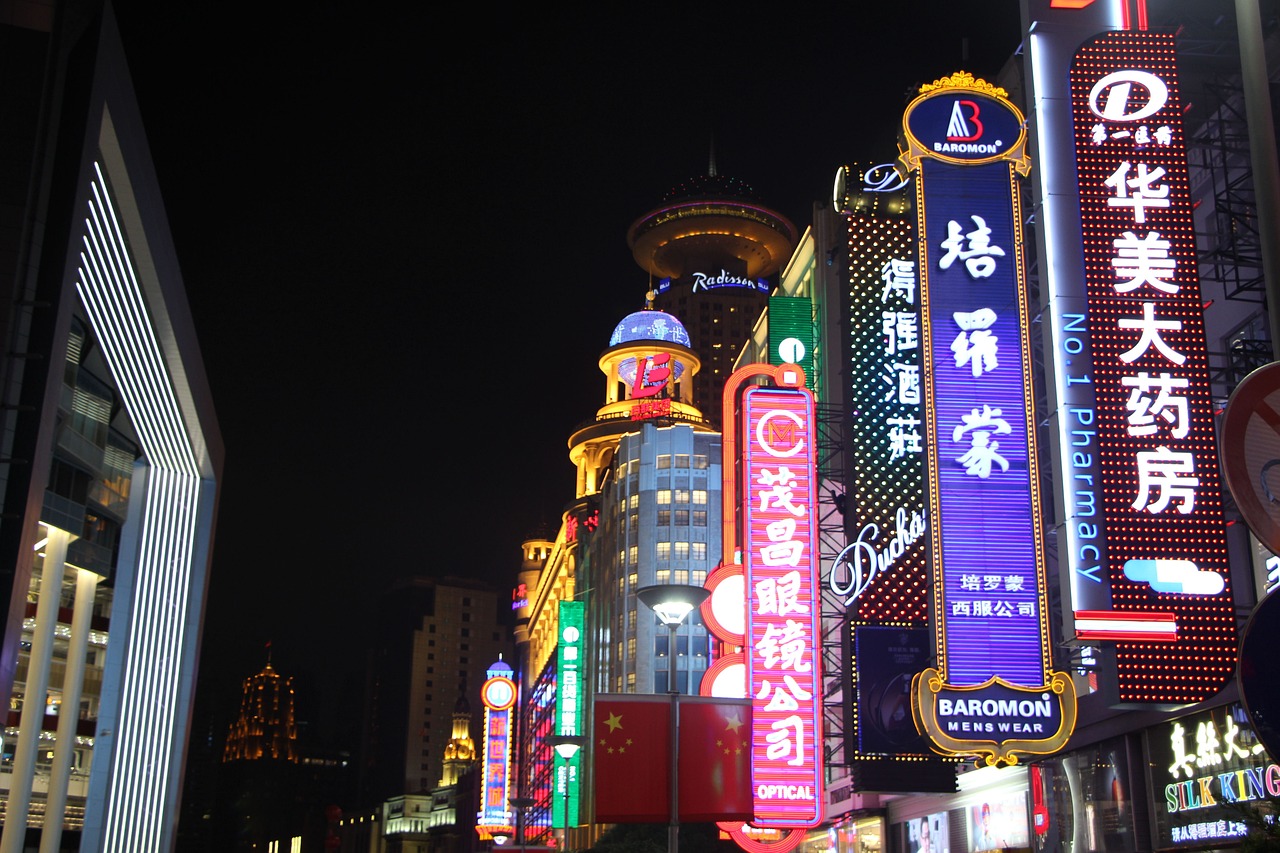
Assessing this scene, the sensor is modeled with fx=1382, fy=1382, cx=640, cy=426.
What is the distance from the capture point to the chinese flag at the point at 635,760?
1827cm

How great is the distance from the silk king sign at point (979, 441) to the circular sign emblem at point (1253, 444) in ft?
61.2

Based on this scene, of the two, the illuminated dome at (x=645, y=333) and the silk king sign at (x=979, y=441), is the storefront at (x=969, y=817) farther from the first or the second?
the illuminated dome at (x=645, y=333)

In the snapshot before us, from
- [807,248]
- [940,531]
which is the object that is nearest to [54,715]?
[807,248]

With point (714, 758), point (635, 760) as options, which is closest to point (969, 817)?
point (714, 758)

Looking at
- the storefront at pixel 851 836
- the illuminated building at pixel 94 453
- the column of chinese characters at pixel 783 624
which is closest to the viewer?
the illuminated building at pixel 94 453

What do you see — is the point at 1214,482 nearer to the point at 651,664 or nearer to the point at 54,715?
the point at 54,715

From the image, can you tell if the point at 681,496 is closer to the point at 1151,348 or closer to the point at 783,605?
the point at 783,605

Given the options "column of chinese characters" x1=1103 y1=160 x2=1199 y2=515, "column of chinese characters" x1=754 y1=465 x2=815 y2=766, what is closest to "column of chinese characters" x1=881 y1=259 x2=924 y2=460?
"column of chinese characters" x1=754 y1=465 x2=815 y2=766

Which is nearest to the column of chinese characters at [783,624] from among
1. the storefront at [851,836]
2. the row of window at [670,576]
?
the storefront at [851,836]

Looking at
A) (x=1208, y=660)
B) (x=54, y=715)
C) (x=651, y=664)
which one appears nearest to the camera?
(x=1208, y=660)

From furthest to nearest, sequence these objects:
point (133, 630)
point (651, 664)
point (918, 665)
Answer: point (651, 664), point (133, 630), point (918, 665)

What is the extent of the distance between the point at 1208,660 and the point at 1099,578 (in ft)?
7.23

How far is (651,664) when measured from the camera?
345 ft

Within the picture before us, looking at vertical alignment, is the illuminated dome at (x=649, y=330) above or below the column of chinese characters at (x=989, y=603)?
above
